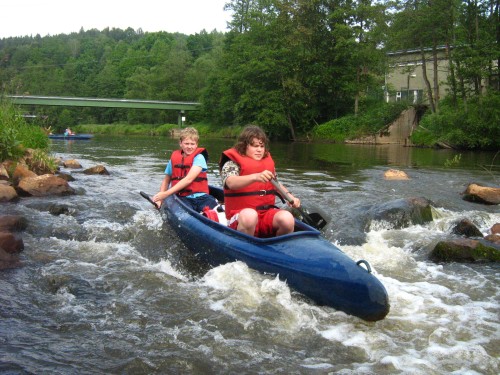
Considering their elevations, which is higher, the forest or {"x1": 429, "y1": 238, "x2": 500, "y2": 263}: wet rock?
the forest

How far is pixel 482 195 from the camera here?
8.98 meters

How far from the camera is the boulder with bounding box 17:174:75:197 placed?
28.8 feet

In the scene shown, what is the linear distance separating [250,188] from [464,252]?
2609 millimetres

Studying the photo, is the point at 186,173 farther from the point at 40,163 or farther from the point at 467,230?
the point at 40,163

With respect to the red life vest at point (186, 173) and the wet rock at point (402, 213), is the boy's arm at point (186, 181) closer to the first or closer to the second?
the red life vest at point (186, 173)

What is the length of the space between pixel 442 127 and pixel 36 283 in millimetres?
22528

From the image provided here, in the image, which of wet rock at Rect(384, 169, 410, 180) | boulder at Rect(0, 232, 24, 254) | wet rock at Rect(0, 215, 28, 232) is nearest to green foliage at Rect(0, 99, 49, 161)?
wet rock at Rect(0, 215, 28, 232)

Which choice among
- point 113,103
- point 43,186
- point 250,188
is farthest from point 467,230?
point 113,103

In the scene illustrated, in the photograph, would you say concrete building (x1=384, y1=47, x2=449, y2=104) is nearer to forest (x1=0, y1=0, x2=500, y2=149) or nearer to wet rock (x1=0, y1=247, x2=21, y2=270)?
forest (x1=0, y1=0, x2=500, y2=149)

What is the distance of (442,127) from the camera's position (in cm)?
2380

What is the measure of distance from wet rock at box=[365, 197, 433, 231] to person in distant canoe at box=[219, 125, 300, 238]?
2.71 metres

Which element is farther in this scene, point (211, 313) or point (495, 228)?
point (495, 228)

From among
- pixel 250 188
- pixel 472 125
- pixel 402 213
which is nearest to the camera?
pixel 250 188

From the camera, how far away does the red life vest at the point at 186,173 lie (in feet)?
20.9
